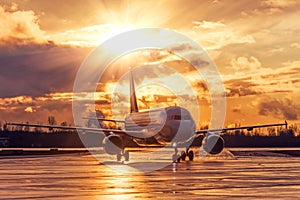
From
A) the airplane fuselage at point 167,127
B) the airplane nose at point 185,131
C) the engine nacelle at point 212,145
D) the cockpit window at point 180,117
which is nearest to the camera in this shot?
the airplane nose at point 185,131

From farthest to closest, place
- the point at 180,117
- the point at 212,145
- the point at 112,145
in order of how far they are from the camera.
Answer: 1. the point at 212,145
2. the point at 112,145
3. the point at 180,117

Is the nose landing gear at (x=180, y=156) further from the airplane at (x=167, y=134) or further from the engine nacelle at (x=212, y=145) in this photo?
the engine nacelle at (x=212, y=145)

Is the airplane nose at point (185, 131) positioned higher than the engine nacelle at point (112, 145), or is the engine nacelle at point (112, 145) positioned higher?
the airplane nose at point (185, 131)

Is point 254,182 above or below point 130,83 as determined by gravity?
below

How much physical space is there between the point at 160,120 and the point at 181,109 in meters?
1.91

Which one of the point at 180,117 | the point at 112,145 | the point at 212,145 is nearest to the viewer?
the point at 180,117

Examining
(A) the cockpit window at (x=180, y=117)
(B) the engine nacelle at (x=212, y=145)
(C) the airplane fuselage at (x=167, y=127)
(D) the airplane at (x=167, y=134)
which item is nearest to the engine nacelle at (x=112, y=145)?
(D) the airplane at (x=167, y=134)

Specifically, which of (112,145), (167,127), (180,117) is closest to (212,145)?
(180,117)

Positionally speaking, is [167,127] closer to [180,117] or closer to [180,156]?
A: [180,117]

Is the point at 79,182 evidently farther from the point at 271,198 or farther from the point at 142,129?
the point at 142,129

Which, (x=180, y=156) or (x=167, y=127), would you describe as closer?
(x=180, y=156)

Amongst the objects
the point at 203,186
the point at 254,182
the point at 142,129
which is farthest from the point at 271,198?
the point at 142,129

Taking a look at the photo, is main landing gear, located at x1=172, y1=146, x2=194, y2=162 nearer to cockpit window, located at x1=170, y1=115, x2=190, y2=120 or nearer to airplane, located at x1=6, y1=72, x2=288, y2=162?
airplane, located at x1=6, y1=72, x2=288, y2=162

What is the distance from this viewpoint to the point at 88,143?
538ft
